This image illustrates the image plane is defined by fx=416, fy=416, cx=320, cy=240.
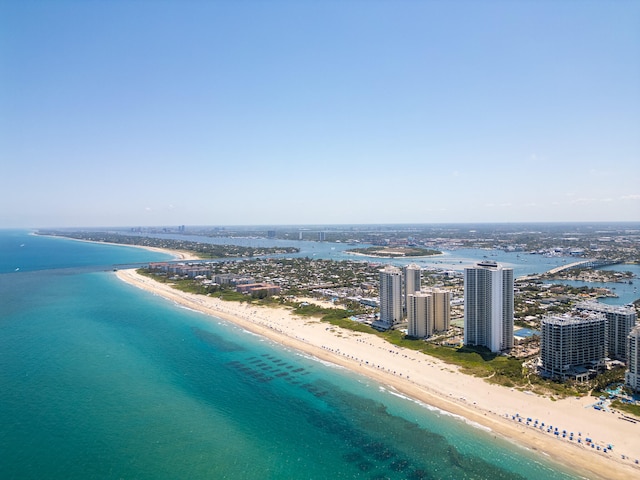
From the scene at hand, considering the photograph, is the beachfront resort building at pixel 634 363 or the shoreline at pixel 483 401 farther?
the beachfront resort building at pixel 634 363

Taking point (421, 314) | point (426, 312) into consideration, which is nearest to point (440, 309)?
point (426, 312)

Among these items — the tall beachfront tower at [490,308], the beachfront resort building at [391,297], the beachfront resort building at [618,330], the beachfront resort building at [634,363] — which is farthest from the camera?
the beachfront resort building at [391,297]

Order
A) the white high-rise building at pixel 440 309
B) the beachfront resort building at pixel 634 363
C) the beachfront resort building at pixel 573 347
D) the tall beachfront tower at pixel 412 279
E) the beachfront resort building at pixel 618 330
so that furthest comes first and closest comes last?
the tall beachfront tower at pixel 412 279, the white high-rise building at pixel 440 309, the beachfront resort building at pixel 618 330, the beachfront resort building at pixel 573 347, the beachfront resort building at pixel 634 363

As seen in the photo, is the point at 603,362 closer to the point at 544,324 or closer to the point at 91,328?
the point at 544,324

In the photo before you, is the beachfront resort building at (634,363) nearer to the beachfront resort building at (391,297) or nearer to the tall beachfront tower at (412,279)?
the beachfront resort building at (391,297)

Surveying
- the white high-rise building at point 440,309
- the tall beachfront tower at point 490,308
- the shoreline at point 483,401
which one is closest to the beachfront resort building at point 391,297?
the white high-rise building at point 440,309

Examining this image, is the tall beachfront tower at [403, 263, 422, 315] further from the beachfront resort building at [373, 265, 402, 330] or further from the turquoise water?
the turquoise water

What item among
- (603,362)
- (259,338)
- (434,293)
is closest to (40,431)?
(259,338)
